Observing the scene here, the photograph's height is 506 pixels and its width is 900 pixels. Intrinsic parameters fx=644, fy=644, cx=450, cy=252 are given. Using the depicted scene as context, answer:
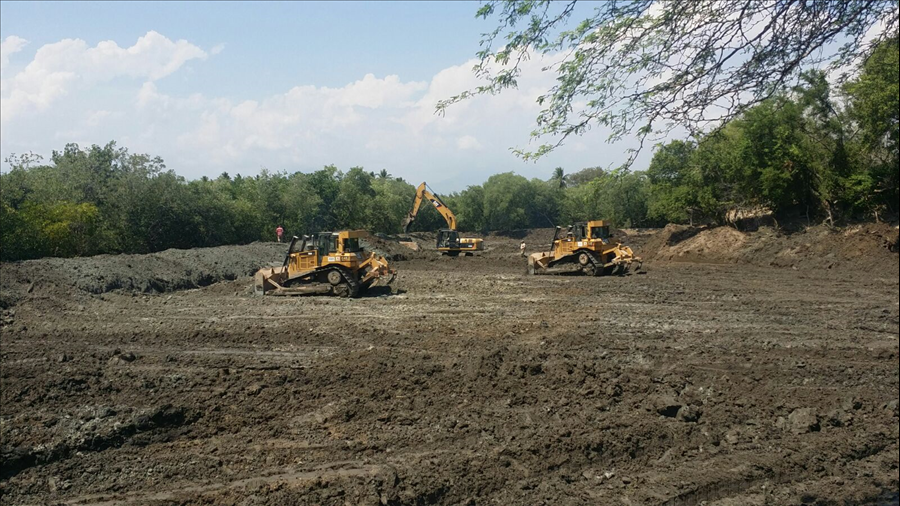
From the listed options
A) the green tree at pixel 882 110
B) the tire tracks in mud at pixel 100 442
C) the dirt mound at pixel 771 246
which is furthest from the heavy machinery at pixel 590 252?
the green tree at pixel 882 110

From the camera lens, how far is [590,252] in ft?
74.5

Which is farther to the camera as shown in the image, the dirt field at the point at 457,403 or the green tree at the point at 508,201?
the green tree at the point at 508,201

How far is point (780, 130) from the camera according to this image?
81.5ft

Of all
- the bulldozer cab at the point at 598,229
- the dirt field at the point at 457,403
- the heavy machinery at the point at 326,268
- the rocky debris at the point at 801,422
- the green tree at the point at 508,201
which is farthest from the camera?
the green tree at the point at 508,201

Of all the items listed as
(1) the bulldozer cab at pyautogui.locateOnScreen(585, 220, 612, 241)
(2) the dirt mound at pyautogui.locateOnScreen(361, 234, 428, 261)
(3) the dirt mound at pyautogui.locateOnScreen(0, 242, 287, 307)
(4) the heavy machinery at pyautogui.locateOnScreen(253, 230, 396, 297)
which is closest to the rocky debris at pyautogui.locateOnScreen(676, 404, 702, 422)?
(4) the heavy machinery at pyautogui.locateOnScreen(253, 230, 396, 297)

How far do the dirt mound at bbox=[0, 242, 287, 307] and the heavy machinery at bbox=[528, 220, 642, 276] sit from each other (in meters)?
11.8

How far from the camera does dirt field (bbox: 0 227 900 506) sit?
233 inches

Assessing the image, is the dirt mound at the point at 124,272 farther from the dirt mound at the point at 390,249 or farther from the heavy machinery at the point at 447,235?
the heavy machinery at the point at 447,235

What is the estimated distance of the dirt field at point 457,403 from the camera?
5922mm

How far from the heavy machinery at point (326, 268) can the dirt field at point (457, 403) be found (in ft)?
6.47

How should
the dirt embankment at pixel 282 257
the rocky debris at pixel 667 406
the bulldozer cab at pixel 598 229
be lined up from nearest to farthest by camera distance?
the rocky debris at pixel 667 406 → the dirt embankment at pixel 282 257 → the bulldozer cab at pixel 598 229

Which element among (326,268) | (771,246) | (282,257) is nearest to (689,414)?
Result: (326,268)

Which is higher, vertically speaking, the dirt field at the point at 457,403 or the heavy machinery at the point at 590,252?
the heavy machinery at the point at 590,252

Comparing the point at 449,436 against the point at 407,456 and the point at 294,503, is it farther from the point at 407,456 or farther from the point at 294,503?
the point at 294,503
